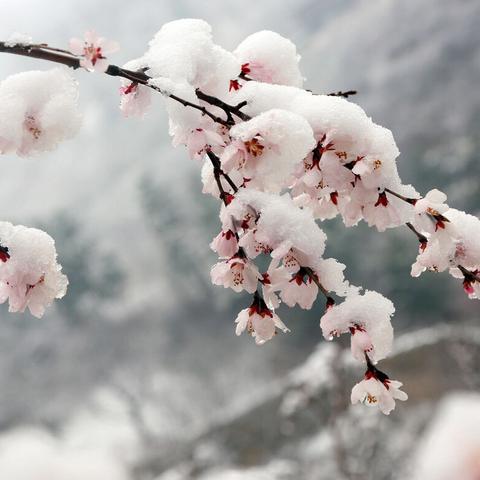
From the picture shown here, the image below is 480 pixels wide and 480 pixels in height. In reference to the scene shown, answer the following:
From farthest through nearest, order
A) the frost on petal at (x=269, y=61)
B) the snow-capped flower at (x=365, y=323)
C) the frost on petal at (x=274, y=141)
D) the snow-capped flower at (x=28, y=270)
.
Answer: the frost on petal at (x=269, y=61)
the snow-capped flower at (x=28, y=270)
the snow-capped flower at (x=365, y=323)
the frost on petal at (x=274, y=141)

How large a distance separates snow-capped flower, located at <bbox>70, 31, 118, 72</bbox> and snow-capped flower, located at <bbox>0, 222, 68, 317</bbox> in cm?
44

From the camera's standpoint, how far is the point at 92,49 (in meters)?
1.10

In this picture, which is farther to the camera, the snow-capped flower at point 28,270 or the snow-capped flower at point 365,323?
the snow-capped flower at point 28,270

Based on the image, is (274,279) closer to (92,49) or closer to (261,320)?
(261,320)

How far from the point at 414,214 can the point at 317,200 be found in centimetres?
32

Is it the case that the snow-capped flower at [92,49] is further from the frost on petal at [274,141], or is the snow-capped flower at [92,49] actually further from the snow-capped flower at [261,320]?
the snow-capped flower at [261,320]

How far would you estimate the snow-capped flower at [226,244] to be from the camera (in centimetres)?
120

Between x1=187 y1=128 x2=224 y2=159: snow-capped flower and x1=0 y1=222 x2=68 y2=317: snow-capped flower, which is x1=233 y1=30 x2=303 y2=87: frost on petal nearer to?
x1=187 y1=128 x2=224 y2=159: snow-capped flower

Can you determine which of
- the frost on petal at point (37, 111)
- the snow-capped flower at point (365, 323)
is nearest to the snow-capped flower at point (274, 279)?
the snow-capped flower at point (365, 323)

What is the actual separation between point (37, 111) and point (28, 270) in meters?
0.37

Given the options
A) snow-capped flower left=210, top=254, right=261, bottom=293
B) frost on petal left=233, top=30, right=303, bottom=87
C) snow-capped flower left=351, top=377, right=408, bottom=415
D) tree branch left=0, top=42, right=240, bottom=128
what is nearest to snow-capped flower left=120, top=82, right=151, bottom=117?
tree branch left=0, top=42, right=240, bottom=128

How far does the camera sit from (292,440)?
53.5ft

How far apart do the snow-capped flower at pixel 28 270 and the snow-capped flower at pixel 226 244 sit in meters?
0.41

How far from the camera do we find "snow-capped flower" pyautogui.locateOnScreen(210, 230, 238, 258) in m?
1.20
